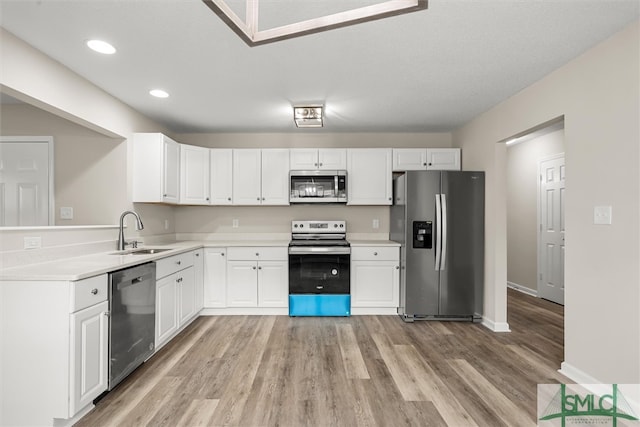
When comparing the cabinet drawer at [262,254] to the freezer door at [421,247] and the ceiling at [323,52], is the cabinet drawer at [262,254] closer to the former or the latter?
the freezer door at [421,247]

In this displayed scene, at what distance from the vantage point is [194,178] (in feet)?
13.3

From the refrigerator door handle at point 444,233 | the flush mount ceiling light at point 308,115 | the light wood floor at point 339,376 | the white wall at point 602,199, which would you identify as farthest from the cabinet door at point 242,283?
the white wall at point 602,199

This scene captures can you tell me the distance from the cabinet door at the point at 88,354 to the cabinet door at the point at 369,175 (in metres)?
2.96

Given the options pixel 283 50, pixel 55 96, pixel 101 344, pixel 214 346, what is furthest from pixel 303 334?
pixel 55 96

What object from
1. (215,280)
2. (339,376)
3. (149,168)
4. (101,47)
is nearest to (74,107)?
(101,47)

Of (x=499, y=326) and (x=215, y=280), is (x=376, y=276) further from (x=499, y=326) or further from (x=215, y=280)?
(x=215, y=280)

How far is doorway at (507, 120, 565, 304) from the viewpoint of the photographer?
177 inches

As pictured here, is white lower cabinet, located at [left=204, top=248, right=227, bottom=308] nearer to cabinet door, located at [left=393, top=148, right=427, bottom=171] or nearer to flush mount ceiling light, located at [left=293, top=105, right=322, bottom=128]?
flush mount ceiling light, located at [left=293, top=105, right=322, bottom=128]

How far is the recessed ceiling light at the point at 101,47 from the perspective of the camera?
7.16 feet

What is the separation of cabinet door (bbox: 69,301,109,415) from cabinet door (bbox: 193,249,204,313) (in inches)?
62.0

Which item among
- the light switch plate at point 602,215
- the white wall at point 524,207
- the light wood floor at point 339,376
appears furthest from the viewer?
the white wall at point 524,207

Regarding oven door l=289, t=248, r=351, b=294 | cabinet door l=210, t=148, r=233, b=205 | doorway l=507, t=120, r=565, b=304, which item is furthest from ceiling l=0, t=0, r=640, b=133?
doorway l=507, t=120, r=565, b=304

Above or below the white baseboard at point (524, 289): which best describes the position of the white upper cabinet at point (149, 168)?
above

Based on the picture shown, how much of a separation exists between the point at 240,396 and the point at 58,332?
45.7 inches
